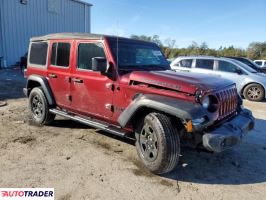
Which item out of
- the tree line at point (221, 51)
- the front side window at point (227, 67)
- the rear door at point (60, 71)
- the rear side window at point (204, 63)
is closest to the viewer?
the rear door at point (60, 71)

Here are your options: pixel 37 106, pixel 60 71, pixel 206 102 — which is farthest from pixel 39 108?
pixel 206 102

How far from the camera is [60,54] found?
19.1ft

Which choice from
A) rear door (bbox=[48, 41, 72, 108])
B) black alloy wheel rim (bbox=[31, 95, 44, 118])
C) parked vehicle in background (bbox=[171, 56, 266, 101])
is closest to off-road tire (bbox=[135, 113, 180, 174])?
rear door (bbox=[48, 41, 72, 108])

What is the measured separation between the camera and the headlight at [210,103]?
3.93 metres

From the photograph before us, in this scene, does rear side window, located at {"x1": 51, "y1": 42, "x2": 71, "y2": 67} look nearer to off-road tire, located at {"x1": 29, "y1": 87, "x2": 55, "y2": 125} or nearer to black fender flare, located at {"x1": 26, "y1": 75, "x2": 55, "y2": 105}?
black fender flare, located at {"x1": 26, "y1": 75, "x2": 55, "y2": 105}

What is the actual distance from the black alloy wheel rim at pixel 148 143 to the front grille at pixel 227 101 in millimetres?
979

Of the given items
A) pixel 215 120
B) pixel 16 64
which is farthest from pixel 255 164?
pixel 16 64

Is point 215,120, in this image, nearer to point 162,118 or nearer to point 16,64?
point 162,118

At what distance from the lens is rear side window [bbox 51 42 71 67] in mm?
5629

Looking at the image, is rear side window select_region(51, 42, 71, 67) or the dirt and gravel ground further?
rear side window select_region(51, 42, 71, 67)

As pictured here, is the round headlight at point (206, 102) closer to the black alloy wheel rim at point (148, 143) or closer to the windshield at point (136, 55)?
the black alloy wheel rim at point (148, 143)

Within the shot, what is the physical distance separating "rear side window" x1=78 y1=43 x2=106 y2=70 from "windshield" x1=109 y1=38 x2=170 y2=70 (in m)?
0.24

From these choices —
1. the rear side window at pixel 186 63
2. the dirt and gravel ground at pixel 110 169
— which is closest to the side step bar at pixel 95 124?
the dirt and gravel ground at pixel 110 169

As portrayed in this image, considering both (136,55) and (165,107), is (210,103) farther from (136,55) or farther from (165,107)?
(136,55)
